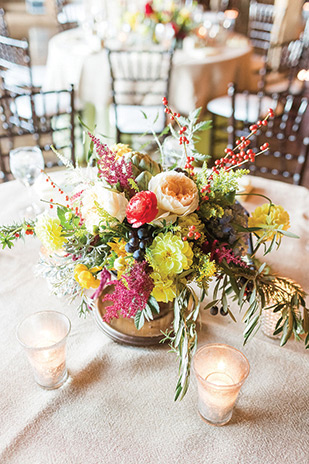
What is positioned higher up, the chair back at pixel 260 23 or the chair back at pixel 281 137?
the chair back at pixel 260 23

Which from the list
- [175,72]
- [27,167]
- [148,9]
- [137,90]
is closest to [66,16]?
[148,9]

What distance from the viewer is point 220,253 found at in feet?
2.58

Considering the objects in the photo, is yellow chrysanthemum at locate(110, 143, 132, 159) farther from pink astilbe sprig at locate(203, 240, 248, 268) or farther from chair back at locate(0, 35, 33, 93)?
chair back at locate(0, 35, 33, 93)

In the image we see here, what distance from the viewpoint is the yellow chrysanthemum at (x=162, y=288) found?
0.78 meters

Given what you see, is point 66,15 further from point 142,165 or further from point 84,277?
point 84,277

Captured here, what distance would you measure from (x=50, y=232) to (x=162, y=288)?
0.25 metres

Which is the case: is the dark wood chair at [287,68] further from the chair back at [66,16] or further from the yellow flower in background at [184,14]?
the chair back at [66,16]

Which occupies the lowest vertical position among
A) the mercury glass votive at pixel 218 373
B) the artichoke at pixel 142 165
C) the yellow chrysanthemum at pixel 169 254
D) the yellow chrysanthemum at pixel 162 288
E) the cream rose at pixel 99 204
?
the mercury glass votive at pixel 218 373

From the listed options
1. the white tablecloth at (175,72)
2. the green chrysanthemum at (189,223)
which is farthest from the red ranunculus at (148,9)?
the green chrysanthemum at (189,223)

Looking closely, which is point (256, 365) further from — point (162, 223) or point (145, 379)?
point (162, 223)

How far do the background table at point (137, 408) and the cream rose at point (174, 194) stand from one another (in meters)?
0.37

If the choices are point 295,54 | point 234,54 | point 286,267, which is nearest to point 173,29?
point 234,54

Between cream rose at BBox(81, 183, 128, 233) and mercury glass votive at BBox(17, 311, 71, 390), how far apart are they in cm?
23

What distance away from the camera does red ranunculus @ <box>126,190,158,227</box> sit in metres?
0.71
